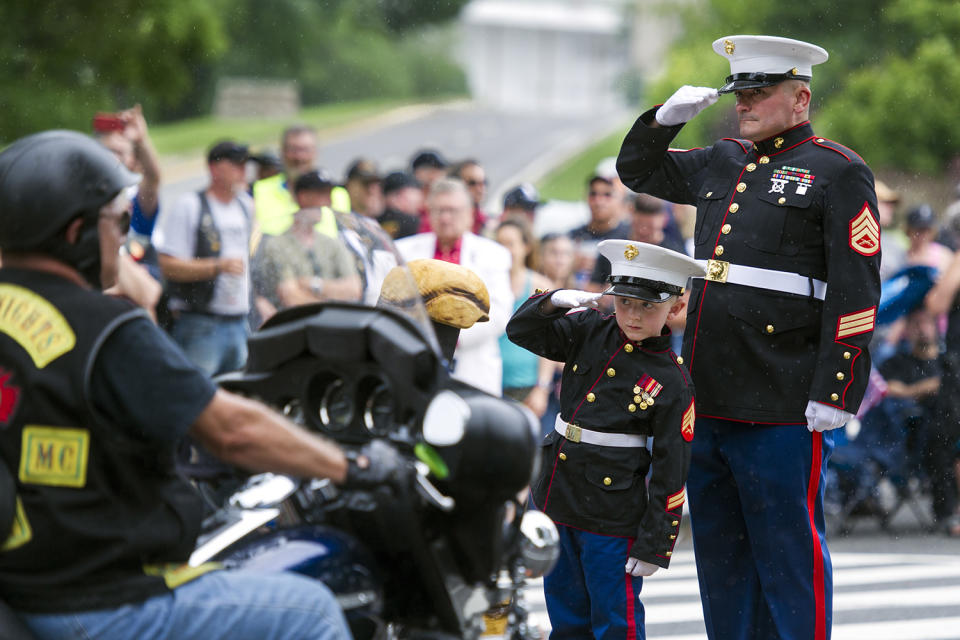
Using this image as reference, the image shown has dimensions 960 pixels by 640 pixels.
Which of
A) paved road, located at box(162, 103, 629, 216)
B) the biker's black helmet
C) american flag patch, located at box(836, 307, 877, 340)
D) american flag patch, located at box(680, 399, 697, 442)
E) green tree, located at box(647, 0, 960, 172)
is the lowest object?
paved road, located at box(162, 103, 629, 216)

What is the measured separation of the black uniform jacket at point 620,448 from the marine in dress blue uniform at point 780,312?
0.21 m

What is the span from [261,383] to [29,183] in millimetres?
769

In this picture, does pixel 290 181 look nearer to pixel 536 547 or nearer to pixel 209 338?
pixel 209 338

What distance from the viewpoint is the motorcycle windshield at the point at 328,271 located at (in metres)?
3.31

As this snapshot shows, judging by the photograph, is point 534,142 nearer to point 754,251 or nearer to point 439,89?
point 439,89

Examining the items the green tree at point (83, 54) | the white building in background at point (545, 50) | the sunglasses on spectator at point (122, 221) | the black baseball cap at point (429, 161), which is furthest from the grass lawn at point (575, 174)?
the white building in background at point (545, 50)

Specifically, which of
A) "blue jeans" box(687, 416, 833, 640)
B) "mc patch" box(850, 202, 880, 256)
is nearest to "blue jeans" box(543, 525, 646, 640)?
"blue jeans" box(687, 416, 833, 640)

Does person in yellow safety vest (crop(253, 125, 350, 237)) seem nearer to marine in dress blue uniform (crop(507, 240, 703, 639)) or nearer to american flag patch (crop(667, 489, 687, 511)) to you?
marine in dress blue uniform (crop(507, 240, 703, 639))

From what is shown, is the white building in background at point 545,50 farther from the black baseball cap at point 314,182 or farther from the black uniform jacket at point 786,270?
the black uniform jacket at point 786,270

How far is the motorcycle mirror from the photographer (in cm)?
289

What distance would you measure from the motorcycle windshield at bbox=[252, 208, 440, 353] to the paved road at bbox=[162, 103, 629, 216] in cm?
2418

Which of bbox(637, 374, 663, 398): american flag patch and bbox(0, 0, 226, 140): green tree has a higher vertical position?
bbox(637, 374, 663, 398): american flag patch

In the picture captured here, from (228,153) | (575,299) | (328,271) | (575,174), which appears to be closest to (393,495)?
(328,271)

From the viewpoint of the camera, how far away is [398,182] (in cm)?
997
